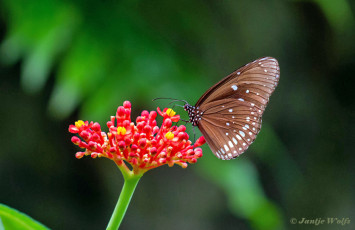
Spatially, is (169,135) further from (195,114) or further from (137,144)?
(195,114)

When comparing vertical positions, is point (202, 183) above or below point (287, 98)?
below

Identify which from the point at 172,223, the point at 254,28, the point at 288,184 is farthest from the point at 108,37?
the point at 288,184

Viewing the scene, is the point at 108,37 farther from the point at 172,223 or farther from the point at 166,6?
the point at 172,223

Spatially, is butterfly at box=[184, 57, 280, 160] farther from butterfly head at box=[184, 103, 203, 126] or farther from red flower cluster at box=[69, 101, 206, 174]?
red flower cluster at box=[69, 101, 206, 174]

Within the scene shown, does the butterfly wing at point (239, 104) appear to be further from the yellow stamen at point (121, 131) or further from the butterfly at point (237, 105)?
the yellow stamen at point (121, 131)

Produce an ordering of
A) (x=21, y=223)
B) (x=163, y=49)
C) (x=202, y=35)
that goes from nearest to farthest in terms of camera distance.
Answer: (x=21, y=223) < (x=163, y=49) < (x=202, y=35)

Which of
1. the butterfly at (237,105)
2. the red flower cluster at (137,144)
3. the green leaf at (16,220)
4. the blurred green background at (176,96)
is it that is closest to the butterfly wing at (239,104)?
A: the butterfly at (237,105)

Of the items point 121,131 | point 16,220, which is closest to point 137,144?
point 121,131
